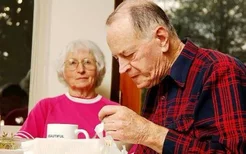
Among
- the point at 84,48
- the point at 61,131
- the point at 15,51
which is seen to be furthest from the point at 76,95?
the point at 61,131

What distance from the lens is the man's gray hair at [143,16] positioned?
116cm

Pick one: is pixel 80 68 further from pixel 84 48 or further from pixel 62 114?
pixel 62 114

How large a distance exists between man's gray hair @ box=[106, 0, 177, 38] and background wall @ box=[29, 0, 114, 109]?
108 centimetres

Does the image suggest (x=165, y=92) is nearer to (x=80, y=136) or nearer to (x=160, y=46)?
(x=160, y=46)

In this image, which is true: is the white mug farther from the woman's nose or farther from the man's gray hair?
the woman's nose

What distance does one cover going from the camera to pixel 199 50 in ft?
3.90

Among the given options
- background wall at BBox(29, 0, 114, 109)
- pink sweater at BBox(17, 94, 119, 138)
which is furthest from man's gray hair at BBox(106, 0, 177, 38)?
background wall at BBox(29, 0, 114, 109)

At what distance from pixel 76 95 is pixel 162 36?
1.00 metres

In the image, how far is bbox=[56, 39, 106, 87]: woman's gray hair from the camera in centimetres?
212

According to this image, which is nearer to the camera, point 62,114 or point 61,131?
point 61,131

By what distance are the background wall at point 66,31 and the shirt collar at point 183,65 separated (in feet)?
3.59

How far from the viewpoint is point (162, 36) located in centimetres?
119

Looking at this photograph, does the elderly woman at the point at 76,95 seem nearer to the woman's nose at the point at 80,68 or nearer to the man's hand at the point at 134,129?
the woman's nose at the point at 80,68

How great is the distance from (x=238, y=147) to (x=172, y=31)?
395 mm
